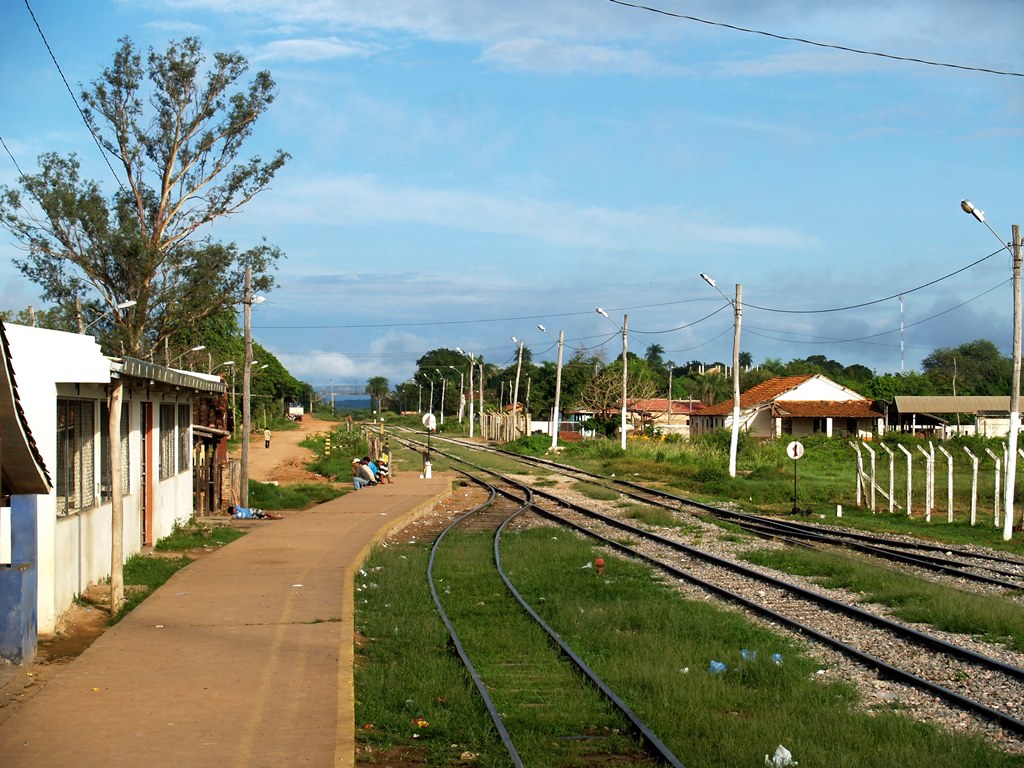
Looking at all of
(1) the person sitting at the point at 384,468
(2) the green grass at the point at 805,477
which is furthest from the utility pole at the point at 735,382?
(1) the person sitting at the point at 384,468

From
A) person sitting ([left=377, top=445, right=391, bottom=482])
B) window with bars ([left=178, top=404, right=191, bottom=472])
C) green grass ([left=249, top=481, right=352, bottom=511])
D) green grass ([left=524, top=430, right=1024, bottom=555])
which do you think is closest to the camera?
window with bars ([left=178, top=404, right=191, bottom=472])

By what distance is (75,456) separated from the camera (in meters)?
12.7

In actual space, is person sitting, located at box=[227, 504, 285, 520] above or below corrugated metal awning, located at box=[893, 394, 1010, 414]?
below

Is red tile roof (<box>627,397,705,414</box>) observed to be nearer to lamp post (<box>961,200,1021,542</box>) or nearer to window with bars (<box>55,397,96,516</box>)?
lamp post (<box>961,200,1021,542</box>)

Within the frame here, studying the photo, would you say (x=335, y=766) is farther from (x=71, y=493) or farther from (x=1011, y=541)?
(x=1011, y=541)

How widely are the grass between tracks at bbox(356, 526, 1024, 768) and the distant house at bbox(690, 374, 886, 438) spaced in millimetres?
53785

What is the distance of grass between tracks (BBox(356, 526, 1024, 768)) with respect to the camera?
23.8ft

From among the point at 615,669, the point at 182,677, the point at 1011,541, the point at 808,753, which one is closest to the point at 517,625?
the point at 615,669

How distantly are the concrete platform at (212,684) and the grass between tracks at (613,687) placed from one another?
0.40 meters

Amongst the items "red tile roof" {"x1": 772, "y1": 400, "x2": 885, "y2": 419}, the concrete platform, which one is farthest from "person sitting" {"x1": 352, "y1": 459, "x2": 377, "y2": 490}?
"red tile roof" {"x1": 772, "y1": 400, "x2": 885, "y2": 419}

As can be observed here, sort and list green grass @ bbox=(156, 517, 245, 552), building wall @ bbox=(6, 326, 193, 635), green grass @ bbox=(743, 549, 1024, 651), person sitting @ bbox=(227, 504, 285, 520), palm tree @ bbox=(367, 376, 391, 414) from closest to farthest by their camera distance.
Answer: building wall @ bbox=(6, 326, 193, 635) < green grass @ bbox=(743, 549, 1024, 651) < green grass @ bbox=(156, 517, 245, 552) < person sitting @ bbox=(227, 504, 285, 520) < palm tree @ bbox=(367, 376, 391, 414)

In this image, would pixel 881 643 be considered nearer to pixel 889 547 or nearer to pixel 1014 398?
pixel 889 547

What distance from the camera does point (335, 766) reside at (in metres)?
6.50

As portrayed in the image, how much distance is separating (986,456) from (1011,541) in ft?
78.7
